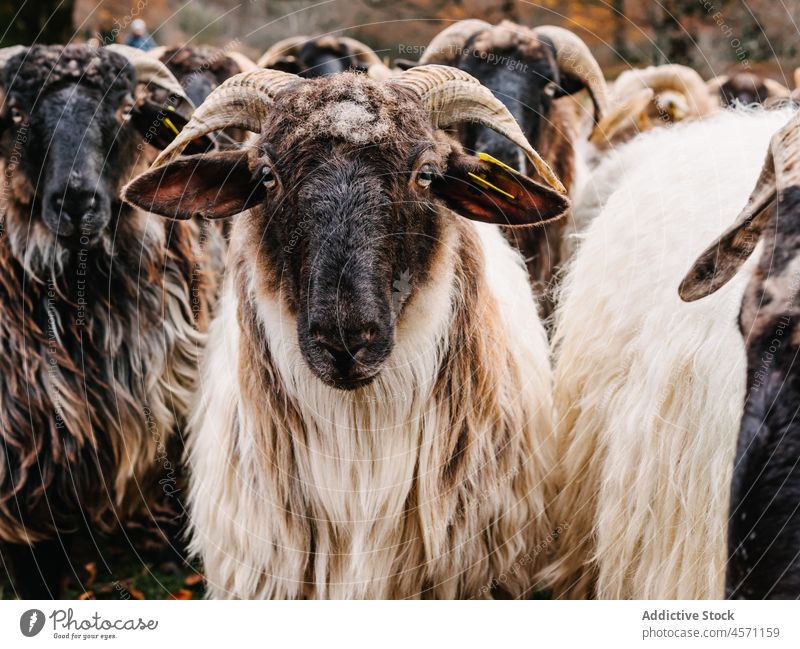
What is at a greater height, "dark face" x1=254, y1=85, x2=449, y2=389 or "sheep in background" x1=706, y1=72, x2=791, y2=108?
"sheep in background" x1=706, y1=72, x2=791, y2=108

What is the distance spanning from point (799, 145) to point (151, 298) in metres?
3.08

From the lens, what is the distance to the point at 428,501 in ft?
11.6

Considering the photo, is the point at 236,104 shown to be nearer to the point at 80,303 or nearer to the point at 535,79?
the point at 80,303

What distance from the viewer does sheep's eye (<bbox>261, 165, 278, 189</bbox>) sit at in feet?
10.6

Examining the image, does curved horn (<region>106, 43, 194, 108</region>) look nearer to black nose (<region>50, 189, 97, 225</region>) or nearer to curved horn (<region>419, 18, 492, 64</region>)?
black nose (<region>50, 189, 97, 225</region>)

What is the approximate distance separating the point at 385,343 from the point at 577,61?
10.1 feet

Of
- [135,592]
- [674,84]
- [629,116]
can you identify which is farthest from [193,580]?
[674,84]

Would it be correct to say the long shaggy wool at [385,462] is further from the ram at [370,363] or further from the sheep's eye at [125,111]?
the sheep's eye at [125,111]

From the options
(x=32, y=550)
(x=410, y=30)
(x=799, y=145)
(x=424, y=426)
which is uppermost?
(x=410, y=30)

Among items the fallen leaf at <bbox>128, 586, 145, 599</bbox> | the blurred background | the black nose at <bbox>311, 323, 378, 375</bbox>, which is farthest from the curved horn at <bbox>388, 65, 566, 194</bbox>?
the fallen leaf at <bbox>128, 586, 145, 599</bbox>

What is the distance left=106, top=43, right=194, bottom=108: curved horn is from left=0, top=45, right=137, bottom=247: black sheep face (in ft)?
0.22
